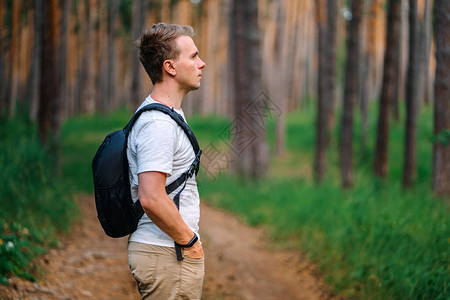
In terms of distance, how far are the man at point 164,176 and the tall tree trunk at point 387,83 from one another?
6.35 m

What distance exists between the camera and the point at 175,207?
1.99 meters

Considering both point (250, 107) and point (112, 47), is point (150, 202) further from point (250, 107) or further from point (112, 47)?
point (112, 47)

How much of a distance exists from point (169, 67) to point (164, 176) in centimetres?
56

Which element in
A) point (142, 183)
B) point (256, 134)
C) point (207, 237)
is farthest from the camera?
point (256, 134)

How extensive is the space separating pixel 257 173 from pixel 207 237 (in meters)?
3.55

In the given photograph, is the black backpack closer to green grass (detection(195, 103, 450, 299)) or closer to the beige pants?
the beige pants

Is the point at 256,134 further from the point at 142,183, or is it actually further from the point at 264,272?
the point at 142,183

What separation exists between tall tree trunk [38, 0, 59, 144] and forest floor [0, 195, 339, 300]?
1.85 m

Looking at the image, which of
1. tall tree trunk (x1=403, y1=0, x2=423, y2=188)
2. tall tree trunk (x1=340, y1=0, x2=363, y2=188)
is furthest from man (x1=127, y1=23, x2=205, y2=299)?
tall tree trunk (x1=403, y1=0, x2=423, y2=188)

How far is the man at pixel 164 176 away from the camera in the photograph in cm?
195

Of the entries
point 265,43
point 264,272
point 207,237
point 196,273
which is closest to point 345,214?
point 264,272

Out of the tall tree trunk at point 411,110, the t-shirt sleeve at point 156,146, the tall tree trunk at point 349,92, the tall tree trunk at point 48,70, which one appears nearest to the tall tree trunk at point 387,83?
the tall tree trunk at point 411,110

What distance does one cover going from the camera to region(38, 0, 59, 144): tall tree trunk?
24.7 ft

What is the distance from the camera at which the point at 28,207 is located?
5.32 meters
